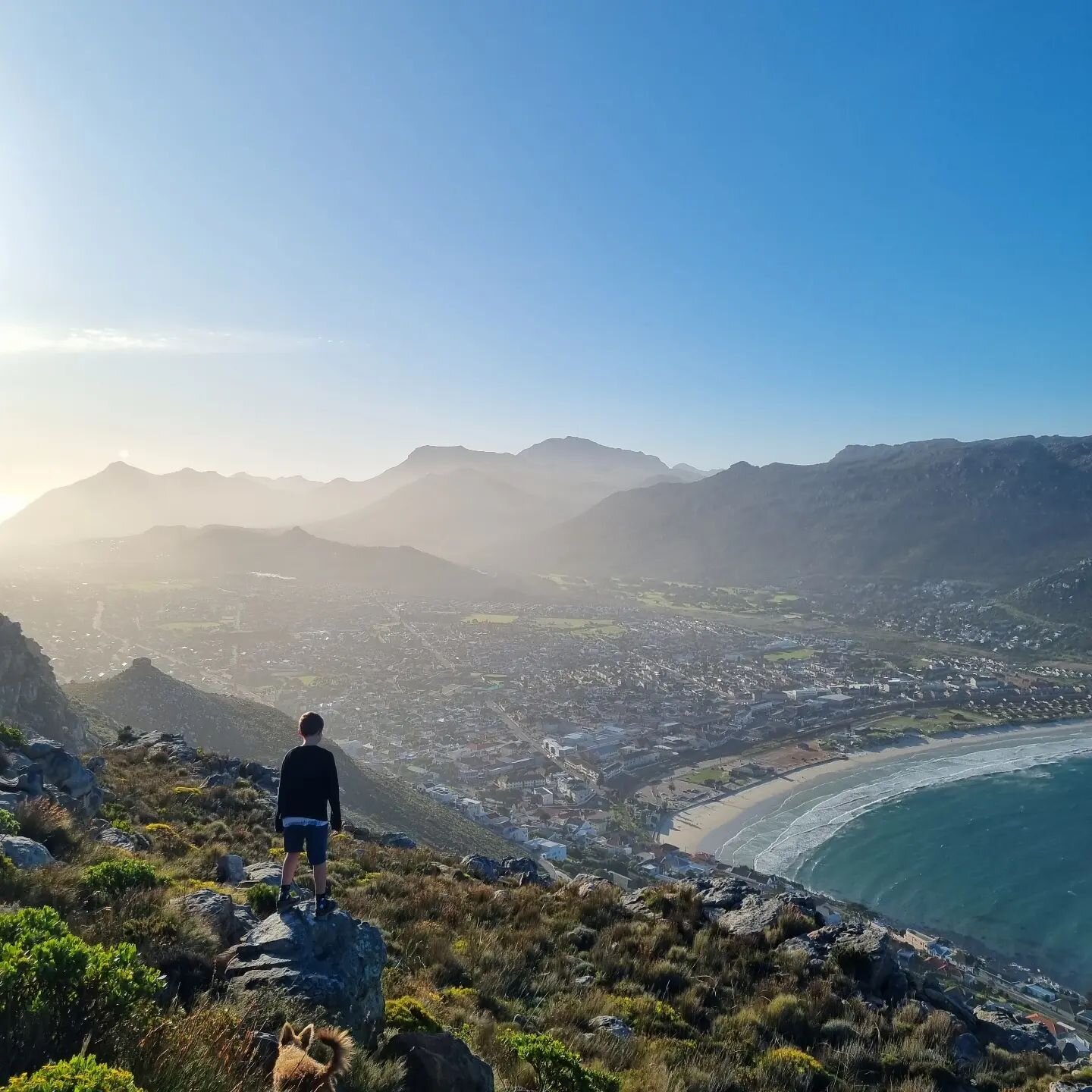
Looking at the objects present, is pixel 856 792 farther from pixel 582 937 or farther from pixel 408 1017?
pixel 408 1017

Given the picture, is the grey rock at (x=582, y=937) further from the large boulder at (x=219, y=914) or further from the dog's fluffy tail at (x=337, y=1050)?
the dog's fluffy tail at (x=337, y=1050)

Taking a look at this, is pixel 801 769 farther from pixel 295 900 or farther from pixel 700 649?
pixel 295 900

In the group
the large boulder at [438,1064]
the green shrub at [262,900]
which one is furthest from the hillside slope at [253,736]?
the large boulder at [438,1064]

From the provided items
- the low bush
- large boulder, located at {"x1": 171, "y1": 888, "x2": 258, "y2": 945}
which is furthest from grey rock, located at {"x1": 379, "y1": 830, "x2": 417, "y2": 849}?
large boulder, located at {"x1": 171, "y1": 888, "x2": 258, "y2": 945}

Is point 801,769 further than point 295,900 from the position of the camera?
Yes

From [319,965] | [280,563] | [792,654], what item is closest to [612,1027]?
[319,965]

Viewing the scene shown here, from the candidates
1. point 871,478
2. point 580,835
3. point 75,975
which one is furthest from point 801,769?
point 871,478
